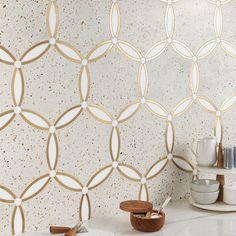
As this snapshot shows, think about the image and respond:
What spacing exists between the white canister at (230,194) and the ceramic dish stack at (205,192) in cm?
3

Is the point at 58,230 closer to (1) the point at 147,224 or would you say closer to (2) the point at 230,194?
(1) the point at 147,224

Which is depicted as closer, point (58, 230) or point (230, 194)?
point (58, 230)

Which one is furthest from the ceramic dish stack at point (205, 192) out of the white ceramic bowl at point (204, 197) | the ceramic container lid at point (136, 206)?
the ceramic container lid at point (136, 206)

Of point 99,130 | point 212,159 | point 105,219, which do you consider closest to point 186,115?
point 212,159

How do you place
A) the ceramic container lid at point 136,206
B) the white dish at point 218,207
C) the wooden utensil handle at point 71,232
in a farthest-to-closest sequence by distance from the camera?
the white dish at point 218,207 < the ceramic container lid at point 136,206 < the wooden utensil handle at point 71,232

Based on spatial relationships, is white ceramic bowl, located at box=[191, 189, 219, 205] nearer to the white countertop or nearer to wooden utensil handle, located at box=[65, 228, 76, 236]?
the white countertop

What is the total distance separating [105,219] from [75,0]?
66 centimetres

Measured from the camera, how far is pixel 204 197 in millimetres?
1346

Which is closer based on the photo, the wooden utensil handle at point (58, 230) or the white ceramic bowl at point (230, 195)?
the wooden utensil handle at point (58, 230)

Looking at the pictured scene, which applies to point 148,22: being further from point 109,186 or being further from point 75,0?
point 109,186

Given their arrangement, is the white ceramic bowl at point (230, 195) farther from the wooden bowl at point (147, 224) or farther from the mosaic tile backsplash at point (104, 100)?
the wooden bowl at point (147, 224)

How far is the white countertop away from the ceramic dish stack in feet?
0.12

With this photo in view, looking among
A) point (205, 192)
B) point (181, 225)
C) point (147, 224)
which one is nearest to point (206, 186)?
point (205, 192)

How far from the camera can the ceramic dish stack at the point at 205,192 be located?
1343mm
